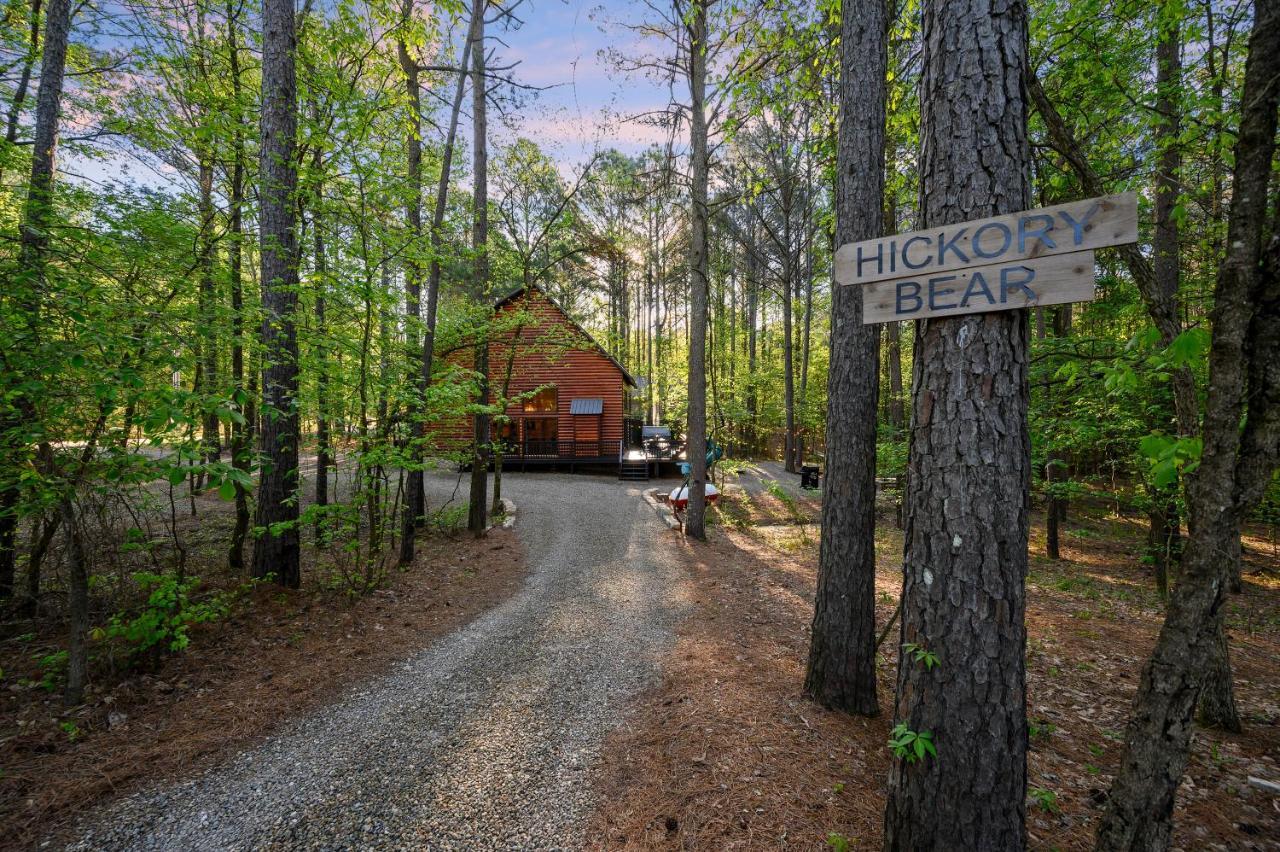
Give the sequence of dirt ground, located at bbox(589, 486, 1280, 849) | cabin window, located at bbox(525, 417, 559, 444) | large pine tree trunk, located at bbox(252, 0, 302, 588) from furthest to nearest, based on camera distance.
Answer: cabin window, located at bbox(525, 417, 559, 444) → large pine tree trunk, located at bbox(252, 0, 302, 588) → dirt ground, located at bbox(589, 486, 1280, 849)

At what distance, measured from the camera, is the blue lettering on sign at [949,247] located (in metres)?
1.75

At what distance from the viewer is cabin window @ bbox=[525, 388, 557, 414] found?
17.2 metres

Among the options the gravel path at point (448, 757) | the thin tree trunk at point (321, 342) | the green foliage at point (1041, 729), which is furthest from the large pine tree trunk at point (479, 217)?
the green foliage at point (1041, 729)

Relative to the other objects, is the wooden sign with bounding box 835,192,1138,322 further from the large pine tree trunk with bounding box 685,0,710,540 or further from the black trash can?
the black trash can

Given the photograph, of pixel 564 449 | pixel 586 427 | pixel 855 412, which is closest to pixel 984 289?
pixel 855 412

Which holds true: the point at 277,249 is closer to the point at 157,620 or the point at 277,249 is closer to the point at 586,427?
the point at 157,620

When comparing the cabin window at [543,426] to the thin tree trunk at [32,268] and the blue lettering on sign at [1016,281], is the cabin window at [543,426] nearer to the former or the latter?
the thin tree trunk at [32,268]

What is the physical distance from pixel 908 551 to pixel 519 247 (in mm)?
8301

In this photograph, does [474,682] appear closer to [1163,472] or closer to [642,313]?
[1163,472]

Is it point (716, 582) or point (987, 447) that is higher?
point (987, 447)

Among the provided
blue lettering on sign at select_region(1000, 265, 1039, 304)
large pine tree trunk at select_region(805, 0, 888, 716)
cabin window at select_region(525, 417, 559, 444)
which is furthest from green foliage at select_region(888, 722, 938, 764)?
cabin window at select_region(525, 417, 559, 444)

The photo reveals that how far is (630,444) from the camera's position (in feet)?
65.7

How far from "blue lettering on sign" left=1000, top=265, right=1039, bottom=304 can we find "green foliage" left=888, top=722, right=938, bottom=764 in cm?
174

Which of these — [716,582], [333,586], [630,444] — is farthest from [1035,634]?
[630,444]
